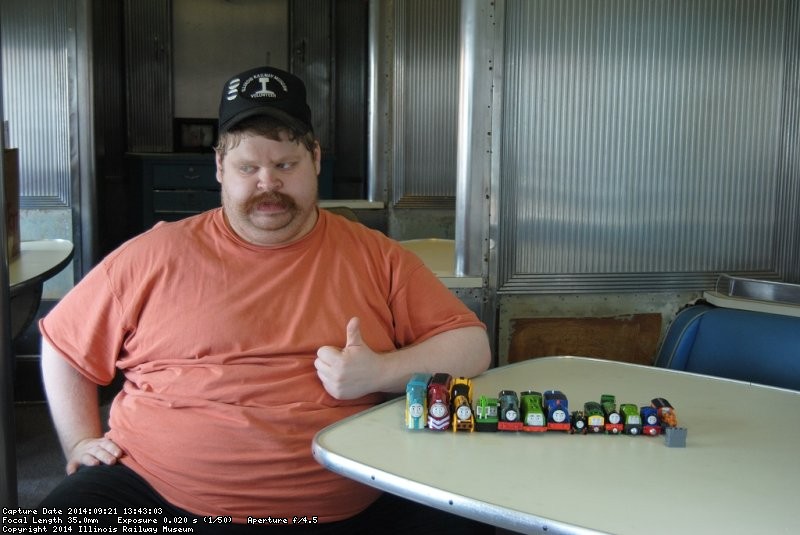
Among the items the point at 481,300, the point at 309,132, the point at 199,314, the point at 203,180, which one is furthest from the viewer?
the point at 203,180

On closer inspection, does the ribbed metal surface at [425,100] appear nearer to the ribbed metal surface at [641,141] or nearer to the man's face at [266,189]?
the ribbed metal surface at [641,141]

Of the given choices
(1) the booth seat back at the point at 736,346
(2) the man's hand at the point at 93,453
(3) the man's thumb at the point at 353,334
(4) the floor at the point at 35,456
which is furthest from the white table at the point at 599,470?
(4) the floor at the point at 35,456

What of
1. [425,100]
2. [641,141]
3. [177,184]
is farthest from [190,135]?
[641,141]

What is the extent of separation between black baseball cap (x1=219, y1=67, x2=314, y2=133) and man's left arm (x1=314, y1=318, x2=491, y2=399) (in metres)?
0.51

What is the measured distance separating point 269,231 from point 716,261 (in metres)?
1.85

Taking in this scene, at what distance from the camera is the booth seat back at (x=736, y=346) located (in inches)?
88.7

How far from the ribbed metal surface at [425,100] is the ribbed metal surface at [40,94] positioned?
193 cm

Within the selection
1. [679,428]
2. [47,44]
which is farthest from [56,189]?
[679,428]

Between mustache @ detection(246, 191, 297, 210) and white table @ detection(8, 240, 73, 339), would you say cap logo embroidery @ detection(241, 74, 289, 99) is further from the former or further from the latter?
white table @ detection(8, 240, 73, 339)

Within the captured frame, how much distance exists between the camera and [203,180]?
8.39 meters

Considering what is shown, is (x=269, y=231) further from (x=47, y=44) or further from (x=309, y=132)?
(x=47, y=44)

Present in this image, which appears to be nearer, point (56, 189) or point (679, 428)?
point (679, 428)

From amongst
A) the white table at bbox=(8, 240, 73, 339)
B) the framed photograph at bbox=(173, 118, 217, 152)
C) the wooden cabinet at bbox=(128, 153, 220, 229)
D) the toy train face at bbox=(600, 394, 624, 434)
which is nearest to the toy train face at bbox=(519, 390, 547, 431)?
the toy train face at bbox=(600, 394, 624, 434)

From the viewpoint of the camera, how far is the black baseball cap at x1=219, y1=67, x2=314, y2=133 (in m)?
1.97
